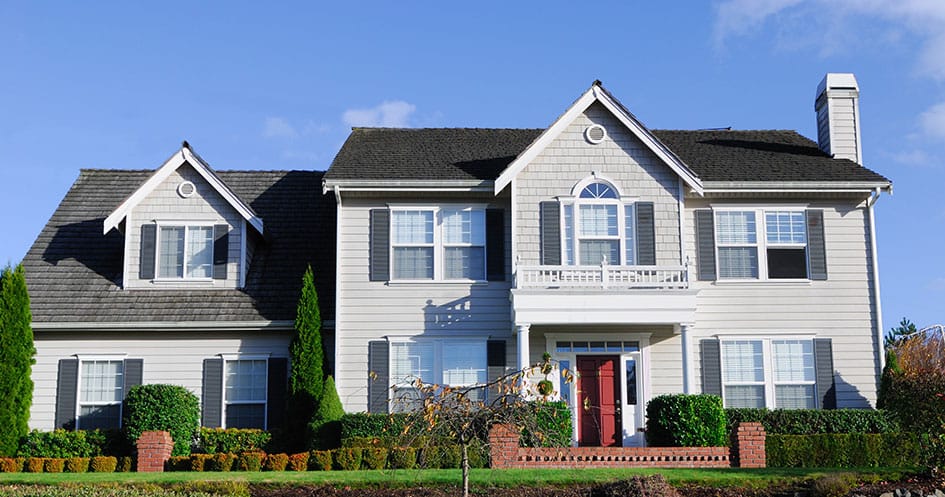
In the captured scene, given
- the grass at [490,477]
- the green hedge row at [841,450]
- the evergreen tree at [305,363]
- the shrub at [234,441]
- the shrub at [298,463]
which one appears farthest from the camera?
the evergreen tree at [305,363]

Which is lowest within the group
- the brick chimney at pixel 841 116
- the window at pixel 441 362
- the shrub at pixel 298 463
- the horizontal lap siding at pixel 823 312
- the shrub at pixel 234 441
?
the shrub at pixel 298 463

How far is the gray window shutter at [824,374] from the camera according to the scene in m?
24.1

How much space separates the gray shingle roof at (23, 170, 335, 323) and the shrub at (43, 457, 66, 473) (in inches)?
151

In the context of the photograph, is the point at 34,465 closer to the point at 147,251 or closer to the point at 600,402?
the point at 147,251

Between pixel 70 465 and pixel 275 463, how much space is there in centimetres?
459

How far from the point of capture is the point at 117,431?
23484mm

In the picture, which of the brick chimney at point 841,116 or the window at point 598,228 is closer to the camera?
the window at point 598,228

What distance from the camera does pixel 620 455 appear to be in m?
20.4

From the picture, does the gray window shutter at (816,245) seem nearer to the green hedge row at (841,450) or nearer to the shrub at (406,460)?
the green hedge row at (841,450)

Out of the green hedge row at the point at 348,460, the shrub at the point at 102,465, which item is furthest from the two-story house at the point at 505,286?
the green hedge row at the point at 348,460

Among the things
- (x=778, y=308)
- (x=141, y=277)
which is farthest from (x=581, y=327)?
(x=141, y=277)

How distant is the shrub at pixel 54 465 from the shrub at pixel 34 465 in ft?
0.24

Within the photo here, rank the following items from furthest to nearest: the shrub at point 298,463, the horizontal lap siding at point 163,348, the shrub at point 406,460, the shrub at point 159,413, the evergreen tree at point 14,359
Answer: the horizontal lap siding at point 163,348 < the evergreen tree at point 14,359 < the shrub at point 159,413 < the shrub at point 298,463 < the shrub at point 406,460

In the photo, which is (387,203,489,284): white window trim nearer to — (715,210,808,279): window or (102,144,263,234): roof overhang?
(102,144,263,234): roof overhang
